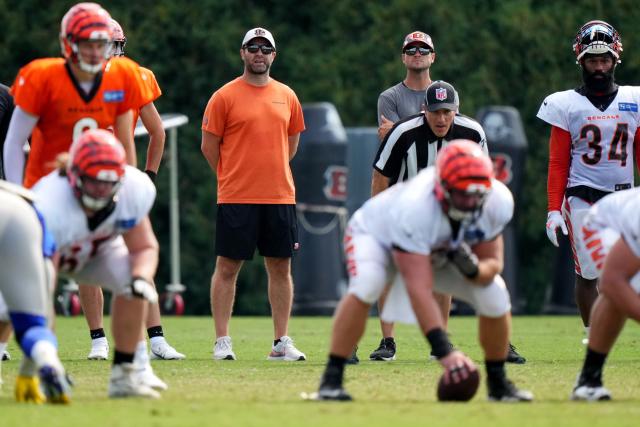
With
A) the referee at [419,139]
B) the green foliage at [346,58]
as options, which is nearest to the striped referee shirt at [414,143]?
the referee at [419,139]

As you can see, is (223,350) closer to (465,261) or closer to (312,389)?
(312,389)

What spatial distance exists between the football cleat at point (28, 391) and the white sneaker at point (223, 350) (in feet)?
9.62

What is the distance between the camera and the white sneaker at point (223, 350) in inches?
398

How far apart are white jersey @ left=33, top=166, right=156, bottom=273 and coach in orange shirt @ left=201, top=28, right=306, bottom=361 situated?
281 cm

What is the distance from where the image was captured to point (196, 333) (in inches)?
536

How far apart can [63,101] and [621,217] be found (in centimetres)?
290

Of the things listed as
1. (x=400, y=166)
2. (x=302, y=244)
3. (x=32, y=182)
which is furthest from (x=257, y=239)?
(x=302, y=244)

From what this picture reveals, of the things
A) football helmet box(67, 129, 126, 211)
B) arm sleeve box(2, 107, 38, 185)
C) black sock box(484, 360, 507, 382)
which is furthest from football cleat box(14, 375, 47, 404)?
black sock box(484, 360, 507, 382)

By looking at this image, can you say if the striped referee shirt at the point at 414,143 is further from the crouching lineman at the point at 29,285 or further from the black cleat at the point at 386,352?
the crouching lineman at the point at 29,285

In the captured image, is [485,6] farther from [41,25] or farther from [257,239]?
[257,239]

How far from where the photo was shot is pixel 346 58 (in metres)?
27.5

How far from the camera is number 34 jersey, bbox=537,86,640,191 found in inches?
399

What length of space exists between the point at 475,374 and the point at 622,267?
840mm

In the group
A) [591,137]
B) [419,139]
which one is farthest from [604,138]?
[419,139]
